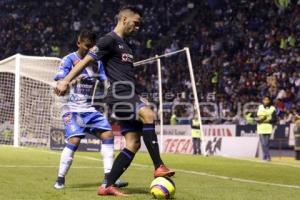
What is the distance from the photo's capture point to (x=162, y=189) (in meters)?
6.50

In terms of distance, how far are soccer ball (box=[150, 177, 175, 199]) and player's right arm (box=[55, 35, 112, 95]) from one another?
1405mm

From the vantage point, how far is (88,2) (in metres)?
43.0

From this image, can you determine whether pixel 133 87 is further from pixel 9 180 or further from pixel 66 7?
pixel 66 7

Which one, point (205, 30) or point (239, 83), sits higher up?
point (205, 30)

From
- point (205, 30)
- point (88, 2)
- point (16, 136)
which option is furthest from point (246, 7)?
point (16, 136)

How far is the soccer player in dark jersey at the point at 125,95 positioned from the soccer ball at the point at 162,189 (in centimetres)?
12

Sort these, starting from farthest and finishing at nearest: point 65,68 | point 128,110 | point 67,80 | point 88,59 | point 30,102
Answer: point 30,102 < point 65,68 < point 128,110 < point 88,59 < point 67,80

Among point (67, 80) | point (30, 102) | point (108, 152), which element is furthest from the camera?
point (30, 102)

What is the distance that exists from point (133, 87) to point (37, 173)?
390 cm

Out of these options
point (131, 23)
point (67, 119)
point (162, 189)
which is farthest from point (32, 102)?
point (162, 189)

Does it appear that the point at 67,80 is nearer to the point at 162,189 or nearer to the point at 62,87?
the point at 62,87

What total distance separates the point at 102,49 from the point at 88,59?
222 millimetres

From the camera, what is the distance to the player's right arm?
259 inches

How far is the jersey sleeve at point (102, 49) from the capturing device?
6.87 metres
